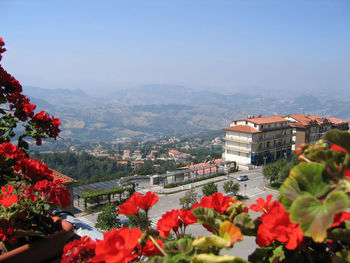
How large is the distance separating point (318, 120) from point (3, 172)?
169 feet

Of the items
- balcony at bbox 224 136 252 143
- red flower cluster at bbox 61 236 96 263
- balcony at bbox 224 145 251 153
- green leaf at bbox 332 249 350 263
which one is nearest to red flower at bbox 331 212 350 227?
green leaf at bbox 332 249 350 263

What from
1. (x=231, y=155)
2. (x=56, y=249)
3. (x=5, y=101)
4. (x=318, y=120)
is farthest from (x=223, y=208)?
(x=318, y=120)

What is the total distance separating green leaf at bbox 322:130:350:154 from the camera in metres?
0.94

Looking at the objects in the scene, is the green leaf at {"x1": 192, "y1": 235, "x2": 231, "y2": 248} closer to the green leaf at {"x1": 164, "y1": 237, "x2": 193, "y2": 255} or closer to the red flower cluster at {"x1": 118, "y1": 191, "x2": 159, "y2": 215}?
the green leaf at {"x1": 164, "y1": 237, "x2": 193, "y2": 255}

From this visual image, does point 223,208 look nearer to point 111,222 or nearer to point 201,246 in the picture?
point 201,246

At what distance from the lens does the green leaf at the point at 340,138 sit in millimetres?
943

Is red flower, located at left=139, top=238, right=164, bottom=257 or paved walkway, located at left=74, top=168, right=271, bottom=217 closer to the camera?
red flower, located at left=139, top=238, right=164, bottom=257

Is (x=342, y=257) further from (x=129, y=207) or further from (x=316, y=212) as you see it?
(x=129, y=207)

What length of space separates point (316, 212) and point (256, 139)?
138ft

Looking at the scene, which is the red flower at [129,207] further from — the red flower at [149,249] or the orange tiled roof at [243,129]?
the orange tiled roof at [243,129]

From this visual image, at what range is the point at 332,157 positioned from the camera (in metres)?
0.95

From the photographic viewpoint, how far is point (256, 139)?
135ft

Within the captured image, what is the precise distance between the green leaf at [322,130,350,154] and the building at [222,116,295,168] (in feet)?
133

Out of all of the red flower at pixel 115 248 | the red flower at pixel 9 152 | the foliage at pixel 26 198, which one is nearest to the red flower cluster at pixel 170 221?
the red flower at pixel 115 248
